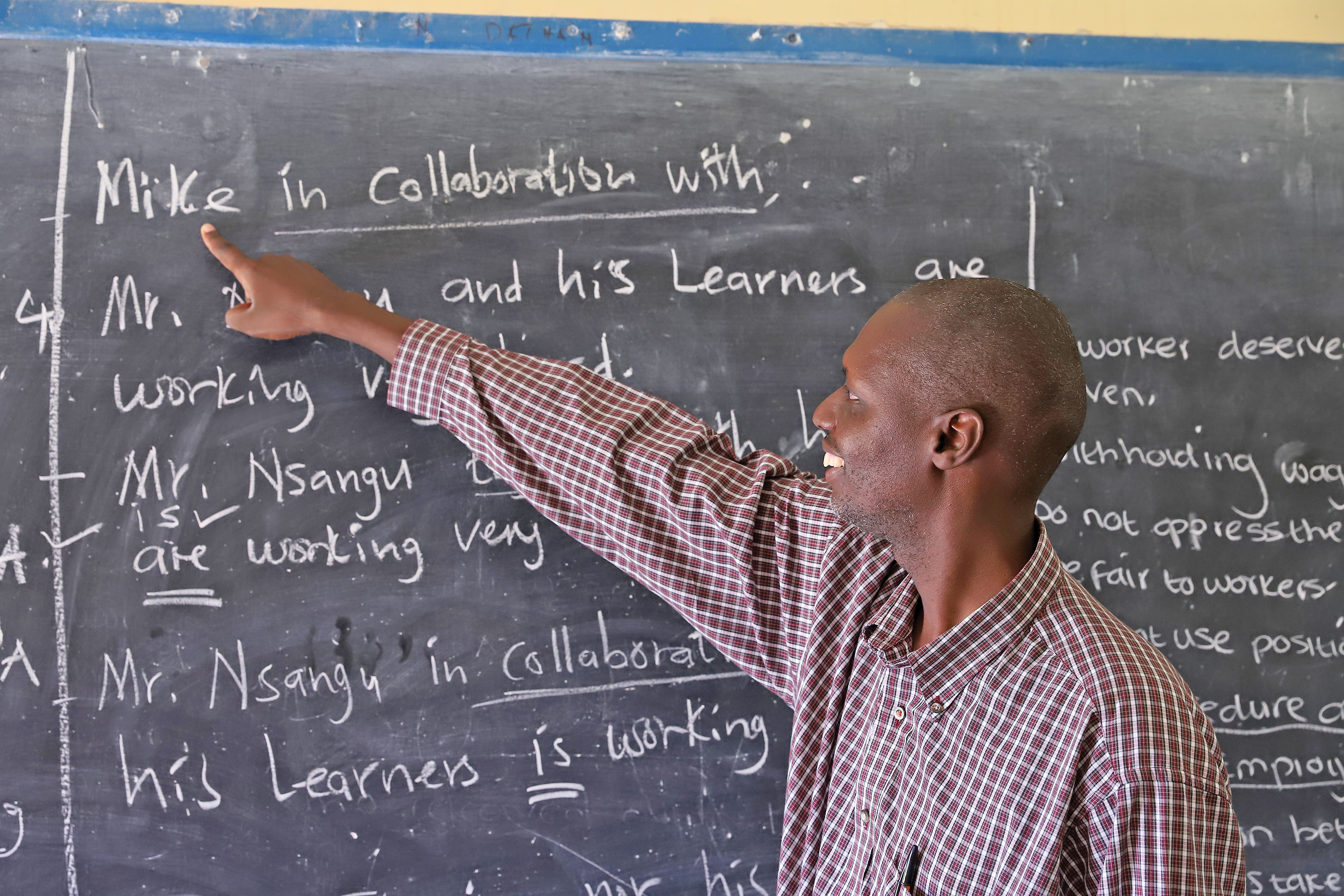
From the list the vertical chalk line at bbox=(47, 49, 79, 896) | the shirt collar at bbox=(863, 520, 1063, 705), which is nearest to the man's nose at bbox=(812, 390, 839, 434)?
the shirt collar at bbox=(863, 520, 1063, 705)

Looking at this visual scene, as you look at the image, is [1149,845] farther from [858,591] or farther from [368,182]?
[368,182]

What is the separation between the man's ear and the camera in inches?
41.4

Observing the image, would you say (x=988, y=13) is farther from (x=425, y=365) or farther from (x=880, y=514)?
(x=425, y=365)

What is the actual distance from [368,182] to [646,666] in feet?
3.11

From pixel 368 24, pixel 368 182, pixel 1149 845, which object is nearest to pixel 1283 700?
pixel 1149 845

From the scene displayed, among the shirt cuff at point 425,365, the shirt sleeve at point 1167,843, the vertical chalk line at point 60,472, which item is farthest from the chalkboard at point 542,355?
the shirt sleeve at point 1167,843

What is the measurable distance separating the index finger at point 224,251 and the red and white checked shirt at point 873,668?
1.05 ft

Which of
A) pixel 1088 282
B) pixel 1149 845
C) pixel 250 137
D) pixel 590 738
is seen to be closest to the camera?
pixel 1149 845

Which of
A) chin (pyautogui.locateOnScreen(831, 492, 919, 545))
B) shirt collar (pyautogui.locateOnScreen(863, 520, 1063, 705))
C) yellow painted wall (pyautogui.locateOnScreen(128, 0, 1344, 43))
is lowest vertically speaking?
shirt collar (pyautogui.locateOnScreen(863, 520, 1063, 705))

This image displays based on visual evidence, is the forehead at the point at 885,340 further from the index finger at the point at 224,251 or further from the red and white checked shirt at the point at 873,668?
the index finger at the point at 224,251

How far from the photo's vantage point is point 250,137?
4.84 feet

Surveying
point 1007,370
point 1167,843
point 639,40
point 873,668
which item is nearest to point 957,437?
point 1007,370

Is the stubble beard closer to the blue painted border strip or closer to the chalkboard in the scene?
the chalkboard

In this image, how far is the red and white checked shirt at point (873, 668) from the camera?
3.24 ft
